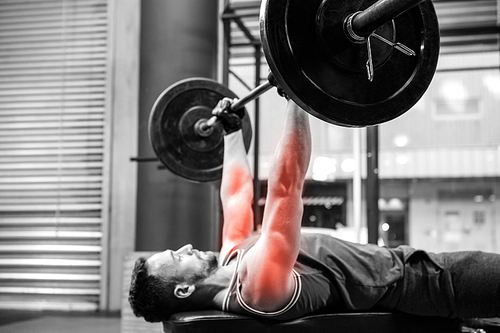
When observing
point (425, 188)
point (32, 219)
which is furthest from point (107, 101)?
point (425, 188)

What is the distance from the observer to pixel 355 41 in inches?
56.0

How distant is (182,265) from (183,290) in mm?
90

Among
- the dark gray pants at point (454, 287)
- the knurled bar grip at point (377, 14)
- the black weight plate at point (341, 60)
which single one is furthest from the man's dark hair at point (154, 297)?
the knurled bar grip at point (377, 14)

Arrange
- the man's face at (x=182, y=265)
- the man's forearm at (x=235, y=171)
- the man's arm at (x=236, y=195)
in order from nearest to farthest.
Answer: the man's face at (x=182, y=265) → the man's arm at (x=236, y=195) → the man's forearm at (x=235, y=171)

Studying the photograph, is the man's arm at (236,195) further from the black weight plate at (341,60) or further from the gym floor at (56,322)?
the gym floor at (56,322)

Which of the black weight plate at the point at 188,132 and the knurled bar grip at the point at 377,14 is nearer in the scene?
the knurled bar grip at the point at 377,14

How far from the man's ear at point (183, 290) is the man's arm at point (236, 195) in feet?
1.03

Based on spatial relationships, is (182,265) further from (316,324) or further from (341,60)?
(341,60)

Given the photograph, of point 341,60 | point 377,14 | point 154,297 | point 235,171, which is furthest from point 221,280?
point 377,14

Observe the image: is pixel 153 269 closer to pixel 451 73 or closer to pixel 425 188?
pixel 425 188

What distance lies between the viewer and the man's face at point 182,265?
6.13 feet

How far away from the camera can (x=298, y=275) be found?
1.76 m

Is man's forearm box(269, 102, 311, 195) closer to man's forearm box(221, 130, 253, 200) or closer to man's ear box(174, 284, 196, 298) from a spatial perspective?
man's ear box(174, 284, 196, 298)

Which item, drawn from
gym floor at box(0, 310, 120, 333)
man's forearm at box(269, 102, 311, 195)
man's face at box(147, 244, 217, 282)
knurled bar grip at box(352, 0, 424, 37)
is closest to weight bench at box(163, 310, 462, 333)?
man's face at box(147, 244, 217, 282)
